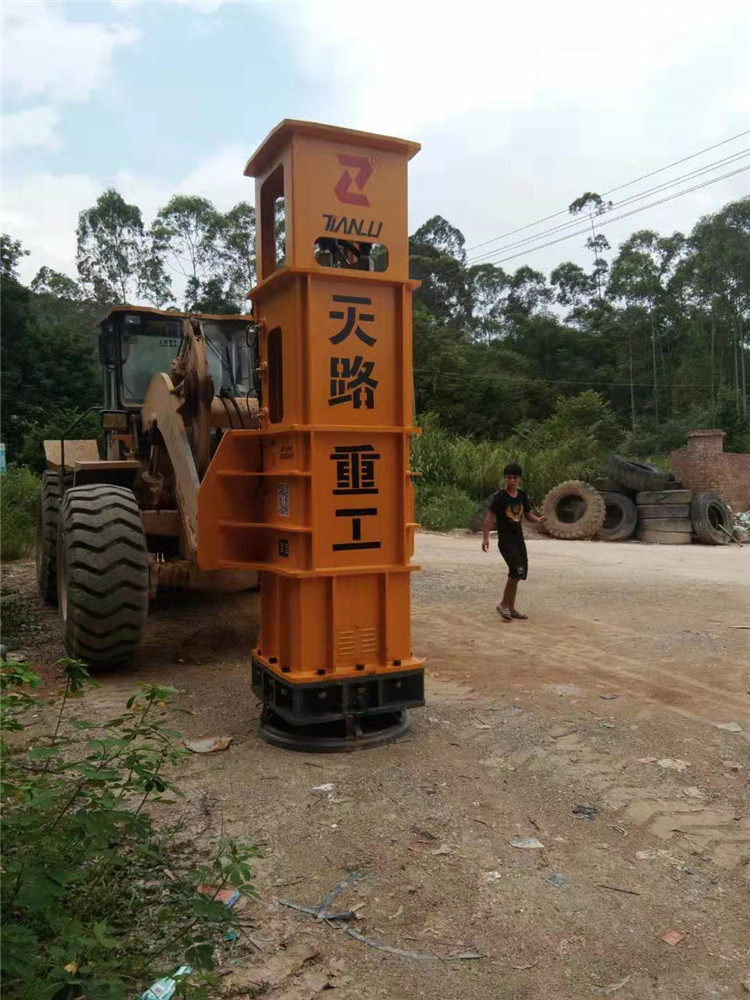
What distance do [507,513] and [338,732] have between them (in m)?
3.98

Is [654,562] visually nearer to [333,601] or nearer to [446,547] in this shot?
[446,547]

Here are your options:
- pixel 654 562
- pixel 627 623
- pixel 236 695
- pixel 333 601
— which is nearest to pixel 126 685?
pixel 236 695

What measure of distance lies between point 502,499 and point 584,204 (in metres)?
41.2

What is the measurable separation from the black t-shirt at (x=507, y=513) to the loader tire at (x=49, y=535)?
417 cm

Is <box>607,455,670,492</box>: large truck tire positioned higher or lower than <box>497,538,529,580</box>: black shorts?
higher

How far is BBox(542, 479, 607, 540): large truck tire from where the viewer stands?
51.5 feet

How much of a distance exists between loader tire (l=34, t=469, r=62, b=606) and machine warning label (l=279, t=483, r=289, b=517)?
3.78 meters

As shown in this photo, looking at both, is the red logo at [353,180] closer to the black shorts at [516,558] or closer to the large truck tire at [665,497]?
the black shorts at [516,558]

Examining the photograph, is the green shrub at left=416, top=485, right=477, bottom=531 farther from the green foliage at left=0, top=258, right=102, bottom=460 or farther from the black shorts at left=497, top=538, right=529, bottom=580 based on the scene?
the green foliage at left=0, top=258, right=102, bottom=460

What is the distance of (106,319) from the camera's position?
280 inches

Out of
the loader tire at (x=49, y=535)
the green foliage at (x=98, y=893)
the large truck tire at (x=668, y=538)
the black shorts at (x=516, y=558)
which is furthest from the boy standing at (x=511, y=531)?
the large truck tire at (x=668, y=538)

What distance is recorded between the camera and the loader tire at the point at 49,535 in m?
7.36

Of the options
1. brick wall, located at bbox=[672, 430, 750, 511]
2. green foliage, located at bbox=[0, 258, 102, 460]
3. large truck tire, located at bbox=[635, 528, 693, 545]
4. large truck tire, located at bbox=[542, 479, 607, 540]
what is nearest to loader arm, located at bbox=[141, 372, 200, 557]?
large truck tire, located at bbox=[542, 479, 607, 540]

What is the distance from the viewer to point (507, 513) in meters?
7.61
